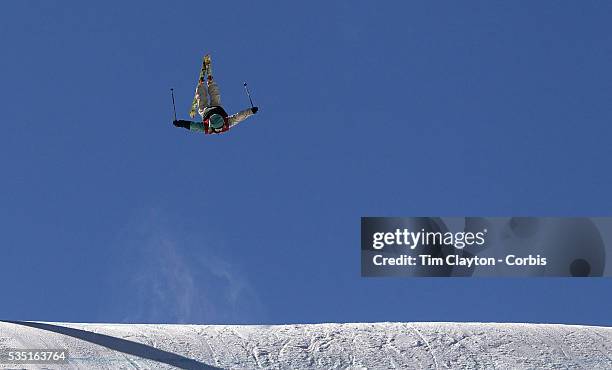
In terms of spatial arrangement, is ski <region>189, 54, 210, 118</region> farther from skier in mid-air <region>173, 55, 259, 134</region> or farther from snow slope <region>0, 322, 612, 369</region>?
snow slope <region>0, 322, 612, 369</region>

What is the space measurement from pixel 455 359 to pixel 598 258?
15.3ft

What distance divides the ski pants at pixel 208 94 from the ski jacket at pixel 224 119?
1.17 feet

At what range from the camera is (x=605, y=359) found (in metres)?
38.9

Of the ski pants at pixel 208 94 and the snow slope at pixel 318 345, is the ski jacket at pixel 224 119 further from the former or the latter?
the snow slope at pixel 318 345

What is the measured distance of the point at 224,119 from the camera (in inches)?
1219

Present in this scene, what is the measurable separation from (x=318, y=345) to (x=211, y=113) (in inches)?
403

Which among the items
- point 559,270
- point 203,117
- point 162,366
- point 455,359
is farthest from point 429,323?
point 203,117

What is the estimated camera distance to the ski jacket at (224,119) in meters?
30.9

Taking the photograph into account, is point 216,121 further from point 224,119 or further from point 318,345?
point 318,345

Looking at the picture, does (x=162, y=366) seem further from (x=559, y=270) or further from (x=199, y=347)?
(x=559, y=270)

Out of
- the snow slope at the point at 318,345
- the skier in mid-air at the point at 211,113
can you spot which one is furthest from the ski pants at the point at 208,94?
the snow slope at the point at 318,345

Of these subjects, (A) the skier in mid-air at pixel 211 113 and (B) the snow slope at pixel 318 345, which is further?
(B) the snow slope at pixel 318 345

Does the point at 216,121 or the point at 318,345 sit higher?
the point at 216,121

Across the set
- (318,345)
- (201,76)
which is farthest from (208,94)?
(318,345)
